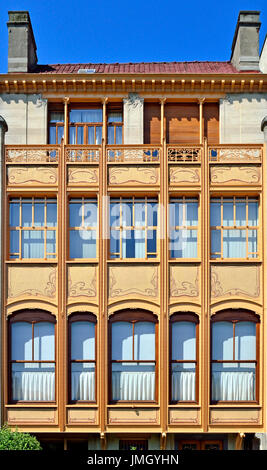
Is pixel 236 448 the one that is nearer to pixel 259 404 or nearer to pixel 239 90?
pixel 259 404

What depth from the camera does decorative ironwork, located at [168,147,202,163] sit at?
16.1 meters

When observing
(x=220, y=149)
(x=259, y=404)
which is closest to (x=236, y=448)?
(x=259, y=404)

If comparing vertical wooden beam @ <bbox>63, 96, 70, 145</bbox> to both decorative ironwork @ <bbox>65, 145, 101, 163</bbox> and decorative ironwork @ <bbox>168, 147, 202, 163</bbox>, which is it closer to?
decorative ironwork @ <bbox>65, 145, 101, 163</bbox>

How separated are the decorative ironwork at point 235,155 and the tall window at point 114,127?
12.0 ft

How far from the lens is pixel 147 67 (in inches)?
778

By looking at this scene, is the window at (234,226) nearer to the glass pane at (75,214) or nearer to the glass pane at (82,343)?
the glass pane at (75,214)

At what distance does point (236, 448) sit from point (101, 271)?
7.42 meters

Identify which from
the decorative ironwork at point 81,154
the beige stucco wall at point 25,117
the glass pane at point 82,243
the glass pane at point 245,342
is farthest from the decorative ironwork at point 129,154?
the glass pane at point 245,342

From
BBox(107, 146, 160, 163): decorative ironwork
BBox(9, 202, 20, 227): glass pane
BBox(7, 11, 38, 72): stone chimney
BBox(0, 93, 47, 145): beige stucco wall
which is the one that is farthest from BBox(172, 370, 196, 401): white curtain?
BBox(7, 11, 38, 72): stone chimney

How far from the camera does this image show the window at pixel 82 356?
51.6ft

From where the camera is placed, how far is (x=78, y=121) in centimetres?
1788

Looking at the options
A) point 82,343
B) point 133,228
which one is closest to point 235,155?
point 133,228

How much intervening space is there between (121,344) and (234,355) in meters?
3.80

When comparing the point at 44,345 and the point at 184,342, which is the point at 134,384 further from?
the point at 44,345
